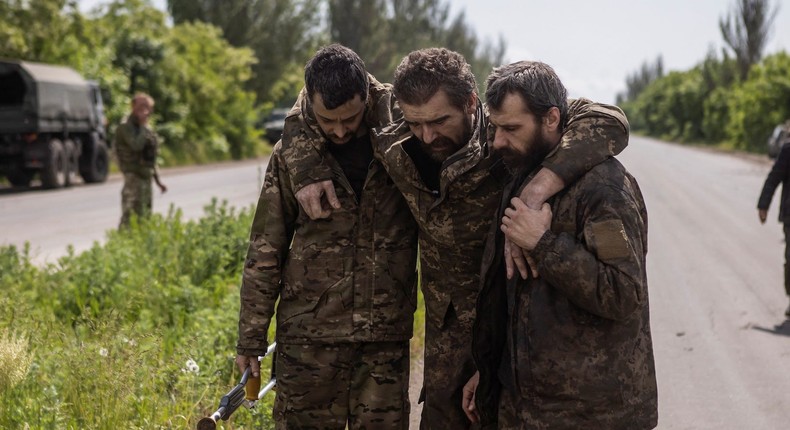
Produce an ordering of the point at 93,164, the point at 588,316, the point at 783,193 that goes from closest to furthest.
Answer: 1. the point at 588,316
2. the point at 783,193
3. the point at 93,164

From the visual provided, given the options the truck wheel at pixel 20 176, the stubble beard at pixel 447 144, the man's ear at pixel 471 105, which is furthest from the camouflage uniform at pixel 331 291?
the truck wheel at pixel 20 176

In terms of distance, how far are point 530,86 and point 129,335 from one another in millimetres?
2447

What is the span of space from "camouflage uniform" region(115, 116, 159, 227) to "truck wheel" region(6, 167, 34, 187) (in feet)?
40.5

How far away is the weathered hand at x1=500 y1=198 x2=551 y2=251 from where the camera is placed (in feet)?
9.91

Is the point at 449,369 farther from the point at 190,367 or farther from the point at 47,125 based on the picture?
the point at 47,125

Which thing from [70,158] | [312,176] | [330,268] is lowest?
[70,158]

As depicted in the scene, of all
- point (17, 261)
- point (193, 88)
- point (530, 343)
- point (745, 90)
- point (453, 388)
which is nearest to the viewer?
point (530, 343)

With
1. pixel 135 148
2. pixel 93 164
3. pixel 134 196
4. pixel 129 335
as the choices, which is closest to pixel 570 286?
pixel 129 335

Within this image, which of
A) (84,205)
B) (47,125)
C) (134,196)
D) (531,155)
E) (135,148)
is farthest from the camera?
(47,125)

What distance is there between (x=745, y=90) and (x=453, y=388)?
4601 cm

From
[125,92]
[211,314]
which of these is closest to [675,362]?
[211,314]

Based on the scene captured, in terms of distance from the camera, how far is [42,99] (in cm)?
2202

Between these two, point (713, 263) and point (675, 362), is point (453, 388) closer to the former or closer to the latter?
point (675, 362)

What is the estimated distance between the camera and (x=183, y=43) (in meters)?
40.1
